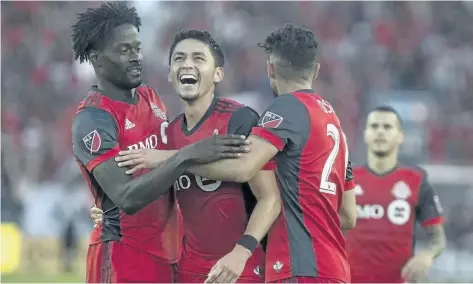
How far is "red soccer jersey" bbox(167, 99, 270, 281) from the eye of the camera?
548 cm

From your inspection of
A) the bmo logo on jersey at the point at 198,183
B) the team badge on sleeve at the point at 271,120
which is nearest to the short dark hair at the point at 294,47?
the team badge on sleeve at the point at 271,120

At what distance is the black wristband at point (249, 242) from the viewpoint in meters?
5.07

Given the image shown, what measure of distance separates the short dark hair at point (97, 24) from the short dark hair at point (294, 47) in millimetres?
998

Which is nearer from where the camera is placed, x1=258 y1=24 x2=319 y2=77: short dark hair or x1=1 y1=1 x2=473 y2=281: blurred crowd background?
x1=258 y1=24 x2=319 y2=77: short dark hair

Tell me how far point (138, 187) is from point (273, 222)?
0.76 m

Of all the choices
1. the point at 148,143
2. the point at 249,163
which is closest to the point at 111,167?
the point at 148,143

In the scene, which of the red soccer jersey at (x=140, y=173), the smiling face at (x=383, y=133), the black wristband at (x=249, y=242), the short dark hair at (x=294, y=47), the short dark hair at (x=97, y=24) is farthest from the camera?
the smiling face at (x=383, y=133)

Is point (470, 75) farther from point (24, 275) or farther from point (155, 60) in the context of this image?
point (24, 275)

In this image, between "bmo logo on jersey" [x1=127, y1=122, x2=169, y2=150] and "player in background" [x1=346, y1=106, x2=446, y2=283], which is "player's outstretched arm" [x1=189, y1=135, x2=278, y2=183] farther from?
"player in background" [x1=346, y1=106, x2=446, y2=283]

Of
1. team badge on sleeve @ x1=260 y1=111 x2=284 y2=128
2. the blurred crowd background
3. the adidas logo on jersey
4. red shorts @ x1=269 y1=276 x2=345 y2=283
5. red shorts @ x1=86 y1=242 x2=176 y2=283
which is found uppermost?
the blurred crowd background

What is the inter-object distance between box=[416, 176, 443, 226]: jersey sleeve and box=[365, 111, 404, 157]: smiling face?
0.45m

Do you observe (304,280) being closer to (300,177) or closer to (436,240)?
(300,177)

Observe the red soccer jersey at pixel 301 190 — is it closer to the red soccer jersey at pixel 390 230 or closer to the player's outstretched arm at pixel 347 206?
the player's outstretched arm at pixel 347 206

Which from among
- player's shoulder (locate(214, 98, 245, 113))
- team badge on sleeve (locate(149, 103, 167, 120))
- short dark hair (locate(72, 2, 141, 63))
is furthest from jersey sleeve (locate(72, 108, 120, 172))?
player's shoulder (locate(214, 98, 245, 113))
